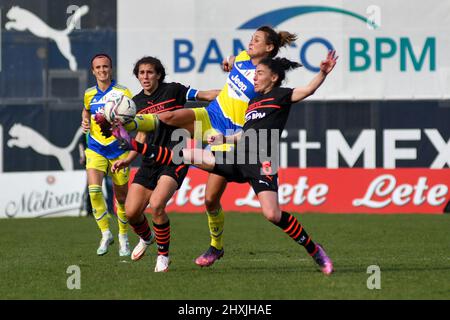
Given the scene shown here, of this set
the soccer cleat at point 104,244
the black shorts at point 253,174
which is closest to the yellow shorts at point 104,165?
the soccer cleat at point 104,244

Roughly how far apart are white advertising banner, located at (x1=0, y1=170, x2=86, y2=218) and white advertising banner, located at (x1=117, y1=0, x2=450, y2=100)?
284 centimetres

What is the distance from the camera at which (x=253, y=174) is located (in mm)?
9875

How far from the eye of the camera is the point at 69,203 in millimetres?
22297

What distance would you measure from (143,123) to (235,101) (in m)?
1.20

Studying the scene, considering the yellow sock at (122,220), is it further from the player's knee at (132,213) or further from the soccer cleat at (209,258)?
the soccer cleat at (209,258)

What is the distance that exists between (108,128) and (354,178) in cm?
1322

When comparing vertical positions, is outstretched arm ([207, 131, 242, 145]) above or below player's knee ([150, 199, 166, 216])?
above

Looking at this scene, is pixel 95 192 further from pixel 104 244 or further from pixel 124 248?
pixel 124 248

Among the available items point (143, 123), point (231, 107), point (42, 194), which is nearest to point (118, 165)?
point (143, 123)

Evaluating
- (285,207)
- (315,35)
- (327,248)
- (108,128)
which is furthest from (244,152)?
(315,35)

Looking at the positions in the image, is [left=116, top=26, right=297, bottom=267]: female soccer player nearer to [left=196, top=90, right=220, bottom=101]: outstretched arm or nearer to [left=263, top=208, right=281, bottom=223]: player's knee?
[left=196, top=90, right=220, bottom=101]: outstretched arm

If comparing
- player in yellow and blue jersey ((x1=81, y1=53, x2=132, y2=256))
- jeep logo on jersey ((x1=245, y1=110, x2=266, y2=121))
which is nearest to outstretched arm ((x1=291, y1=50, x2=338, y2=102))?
jeep logo on jersey ((x1=245, y1=110, x2=266, y2=121))

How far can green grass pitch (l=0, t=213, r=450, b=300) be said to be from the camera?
8688 mm

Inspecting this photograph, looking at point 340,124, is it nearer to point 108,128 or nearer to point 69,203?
point 69,203
